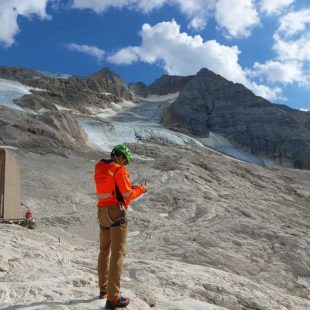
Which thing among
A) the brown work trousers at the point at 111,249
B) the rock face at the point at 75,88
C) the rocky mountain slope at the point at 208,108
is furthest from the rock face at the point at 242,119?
the brown work trousers at the point at 111,249

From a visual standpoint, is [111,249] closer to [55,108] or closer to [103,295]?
[103,295]

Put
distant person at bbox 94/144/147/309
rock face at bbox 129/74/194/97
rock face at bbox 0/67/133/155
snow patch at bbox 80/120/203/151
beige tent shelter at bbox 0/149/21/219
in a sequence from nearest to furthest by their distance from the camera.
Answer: distant person at bbox 94/144/147/309
beige tent shelter at bbox 0/149/21/219
rock face at bbox 0/67/133/155
snow patch at bbox 80/120/203/151
rock face at bbox 129/74/194/97

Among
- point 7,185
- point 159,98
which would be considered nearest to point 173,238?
point 7,185

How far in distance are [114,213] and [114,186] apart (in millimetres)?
317

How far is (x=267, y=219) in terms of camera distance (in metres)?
22.0

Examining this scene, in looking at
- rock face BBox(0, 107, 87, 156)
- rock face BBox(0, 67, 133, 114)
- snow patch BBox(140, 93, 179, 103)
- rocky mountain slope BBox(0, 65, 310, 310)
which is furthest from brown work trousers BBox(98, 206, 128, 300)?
snow patch BBox(140, 93, 179, 103)

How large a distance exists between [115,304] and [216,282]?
3510 mm

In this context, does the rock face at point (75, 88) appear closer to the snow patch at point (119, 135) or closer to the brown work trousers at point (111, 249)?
the snow patch at point (119, 135)

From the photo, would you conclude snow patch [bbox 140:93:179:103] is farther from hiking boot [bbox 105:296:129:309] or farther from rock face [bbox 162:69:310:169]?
hiking boot [bbox 105:296:129:309]

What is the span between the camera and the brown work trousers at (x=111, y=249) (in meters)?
5.89

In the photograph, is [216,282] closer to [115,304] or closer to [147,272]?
[147,272]

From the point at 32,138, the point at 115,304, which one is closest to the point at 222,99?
the point at 32,138

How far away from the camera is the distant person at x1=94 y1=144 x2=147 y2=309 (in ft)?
19.4

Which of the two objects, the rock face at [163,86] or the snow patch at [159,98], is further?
the rock face at [163,86]
